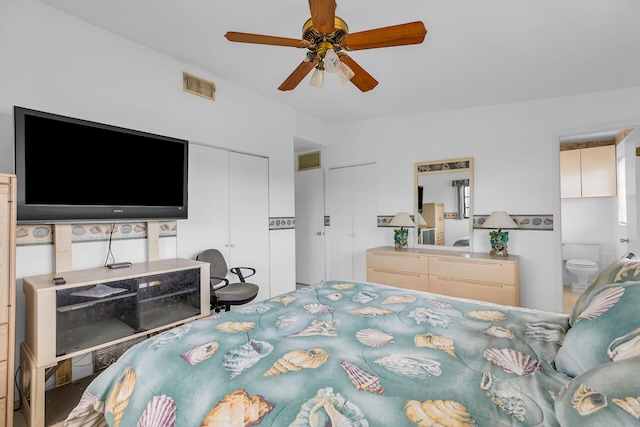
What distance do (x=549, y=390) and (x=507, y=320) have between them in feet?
2.18

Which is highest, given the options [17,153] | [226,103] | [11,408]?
[226,103]

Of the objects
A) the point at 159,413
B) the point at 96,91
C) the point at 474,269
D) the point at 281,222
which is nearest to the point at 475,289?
the point at 474,269

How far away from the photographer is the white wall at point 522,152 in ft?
11.6

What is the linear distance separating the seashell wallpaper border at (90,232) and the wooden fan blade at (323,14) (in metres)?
2.16

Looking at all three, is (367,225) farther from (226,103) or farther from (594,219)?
(594,219)

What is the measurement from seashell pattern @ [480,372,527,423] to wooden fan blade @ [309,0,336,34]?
1730mm

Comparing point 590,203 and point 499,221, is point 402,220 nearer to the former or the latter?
point 499,221

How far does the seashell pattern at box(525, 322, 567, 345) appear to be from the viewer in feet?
4.35

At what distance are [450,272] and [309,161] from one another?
2.91 meters

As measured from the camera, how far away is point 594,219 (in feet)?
16.5

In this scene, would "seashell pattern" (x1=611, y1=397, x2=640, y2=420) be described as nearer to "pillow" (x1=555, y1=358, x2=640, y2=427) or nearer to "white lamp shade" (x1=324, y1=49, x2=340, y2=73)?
"pillow" (x1=555, y1=358, x2=640, y2=427)

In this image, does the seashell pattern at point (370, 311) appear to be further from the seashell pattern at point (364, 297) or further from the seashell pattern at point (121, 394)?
the seashell pattern at point (121, 394)

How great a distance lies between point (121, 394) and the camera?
3.92 feet

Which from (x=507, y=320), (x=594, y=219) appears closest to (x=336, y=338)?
(x=507, y=320)
